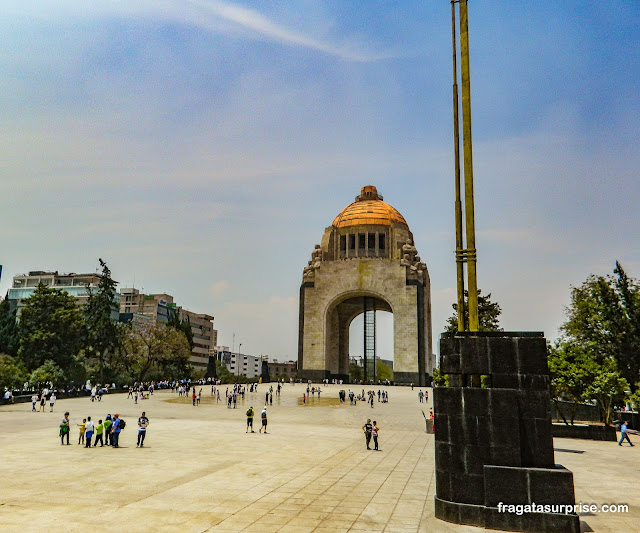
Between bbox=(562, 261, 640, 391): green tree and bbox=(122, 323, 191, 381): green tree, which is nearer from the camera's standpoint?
bbox=(562, 261, 640, 391): green tree

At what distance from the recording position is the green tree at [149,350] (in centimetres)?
5041

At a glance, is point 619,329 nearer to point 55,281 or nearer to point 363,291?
point 363,291

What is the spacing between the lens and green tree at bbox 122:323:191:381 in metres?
50.4

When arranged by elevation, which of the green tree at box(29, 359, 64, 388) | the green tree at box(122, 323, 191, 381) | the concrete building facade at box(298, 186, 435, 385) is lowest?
the green tree at box(29, 359, 64, 388)

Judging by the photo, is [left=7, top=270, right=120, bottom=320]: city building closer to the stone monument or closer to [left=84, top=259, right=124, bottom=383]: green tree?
[left=84, top=259, right=124, bottom=383]: green tree

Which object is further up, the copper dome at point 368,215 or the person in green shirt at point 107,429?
the copper dome at point 368,215

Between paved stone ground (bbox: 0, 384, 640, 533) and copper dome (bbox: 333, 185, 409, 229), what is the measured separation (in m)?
48.3

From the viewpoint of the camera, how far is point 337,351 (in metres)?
65.8

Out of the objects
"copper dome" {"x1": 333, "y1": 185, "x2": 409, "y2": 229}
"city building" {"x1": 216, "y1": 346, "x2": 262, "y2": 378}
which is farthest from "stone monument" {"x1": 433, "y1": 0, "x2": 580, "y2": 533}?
"city building" {"x1": 216, "y1": 346, "x2": 262, "y2": 378}

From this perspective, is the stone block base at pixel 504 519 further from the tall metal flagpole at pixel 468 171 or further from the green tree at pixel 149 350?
the green tree at pixel 149 350

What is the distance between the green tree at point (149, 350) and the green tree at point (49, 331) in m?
5.42

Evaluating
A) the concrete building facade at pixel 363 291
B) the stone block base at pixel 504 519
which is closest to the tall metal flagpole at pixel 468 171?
the stone block base at pixel 504 519

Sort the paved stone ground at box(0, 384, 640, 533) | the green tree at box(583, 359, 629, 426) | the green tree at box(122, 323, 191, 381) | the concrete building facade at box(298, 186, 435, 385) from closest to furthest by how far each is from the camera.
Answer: the paved stone ground at box(0, 384, 640, 533) → the green tree at box(583, 359, 629, 426) → the green tree at box(122, 323, 191, 381) → the concrete building facade at box(298, 186, 435, 385)

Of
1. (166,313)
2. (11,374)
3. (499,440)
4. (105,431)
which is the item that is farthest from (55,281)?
(499,440)
